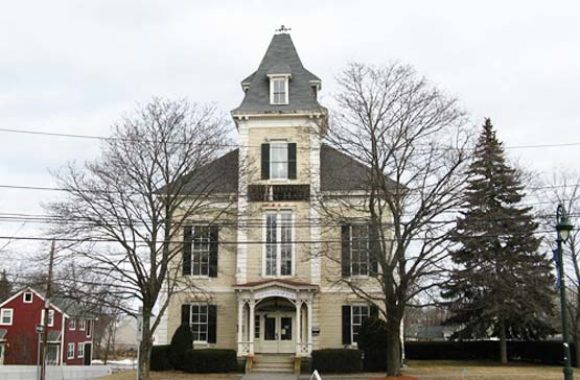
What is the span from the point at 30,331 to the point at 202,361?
36623mm

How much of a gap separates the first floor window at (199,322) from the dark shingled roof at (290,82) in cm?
1011

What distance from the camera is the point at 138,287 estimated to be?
84.1 ft

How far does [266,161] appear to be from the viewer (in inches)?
1330

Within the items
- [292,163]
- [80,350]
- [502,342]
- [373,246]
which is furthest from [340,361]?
[80,350]

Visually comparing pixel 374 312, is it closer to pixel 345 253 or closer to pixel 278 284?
pixel 345 253

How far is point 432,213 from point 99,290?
Answer: 1314 centimetres

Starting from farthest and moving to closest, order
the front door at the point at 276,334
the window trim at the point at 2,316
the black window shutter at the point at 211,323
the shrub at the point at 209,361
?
the window trim at the point at 2,316, the black window shutter at the point at 211,323, the front door at the point at 276,334, the shrub at the point at 209,361

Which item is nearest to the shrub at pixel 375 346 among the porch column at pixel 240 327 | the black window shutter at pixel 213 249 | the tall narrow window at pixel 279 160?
the porch column at pixel 240 327

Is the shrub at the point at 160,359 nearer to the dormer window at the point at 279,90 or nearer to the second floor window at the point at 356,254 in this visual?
the second floor window at the point at 356,254

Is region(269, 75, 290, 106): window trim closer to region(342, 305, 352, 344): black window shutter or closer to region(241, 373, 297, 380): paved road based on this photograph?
region(342, 305, 352, 344): black window shutter

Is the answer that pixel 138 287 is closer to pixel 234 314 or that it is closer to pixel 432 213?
pixel 234 314

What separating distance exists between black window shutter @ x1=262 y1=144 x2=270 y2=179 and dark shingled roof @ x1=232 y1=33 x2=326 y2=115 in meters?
1.90

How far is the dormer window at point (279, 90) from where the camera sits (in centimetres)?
3466

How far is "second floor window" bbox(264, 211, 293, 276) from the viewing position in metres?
33.1
